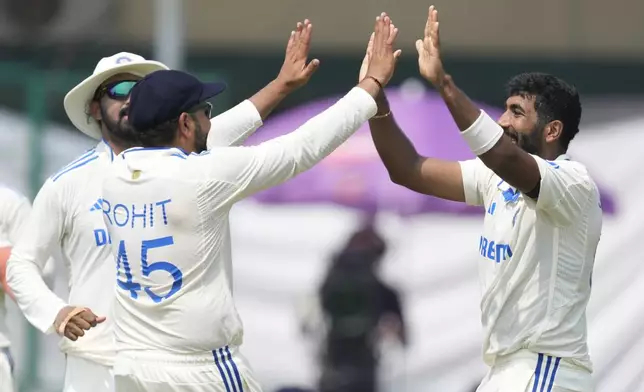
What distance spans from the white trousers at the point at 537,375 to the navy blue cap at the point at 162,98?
142cm

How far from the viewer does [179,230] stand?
4305 millimetres

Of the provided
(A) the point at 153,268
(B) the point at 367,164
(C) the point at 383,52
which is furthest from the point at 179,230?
(B) the point at 367,164

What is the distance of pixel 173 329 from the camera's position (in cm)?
433

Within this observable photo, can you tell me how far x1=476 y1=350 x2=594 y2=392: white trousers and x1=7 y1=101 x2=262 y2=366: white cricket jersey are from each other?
4.49 feet

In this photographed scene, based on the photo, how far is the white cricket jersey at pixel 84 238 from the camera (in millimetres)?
5098

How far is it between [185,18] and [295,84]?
4.31 m

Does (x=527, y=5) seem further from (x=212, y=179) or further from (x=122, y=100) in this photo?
(x=212, y=179)

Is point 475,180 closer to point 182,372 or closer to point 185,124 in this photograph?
point 185,124

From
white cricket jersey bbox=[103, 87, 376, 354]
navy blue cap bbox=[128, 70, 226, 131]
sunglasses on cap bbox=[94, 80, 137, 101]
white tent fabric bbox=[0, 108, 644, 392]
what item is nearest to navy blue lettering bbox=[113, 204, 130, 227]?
white cricket jersey bbox=[103, 87, 376, 354]

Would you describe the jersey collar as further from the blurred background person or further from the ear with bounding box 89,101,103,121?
the blurred background person

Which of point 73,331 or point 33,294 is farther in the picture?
point 33,294

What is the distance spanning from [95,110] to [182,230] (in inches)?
47.6

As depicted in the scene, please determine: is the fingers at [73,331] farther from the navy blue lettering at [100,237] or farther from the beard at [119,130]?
the beard at [119,130]

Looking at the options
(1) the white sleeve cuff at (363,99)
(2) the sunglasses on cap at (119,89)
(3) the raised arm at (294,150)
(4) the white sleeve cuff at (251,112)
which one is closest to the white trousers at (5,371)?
(2) the sunglasses on cap at (119,89)
